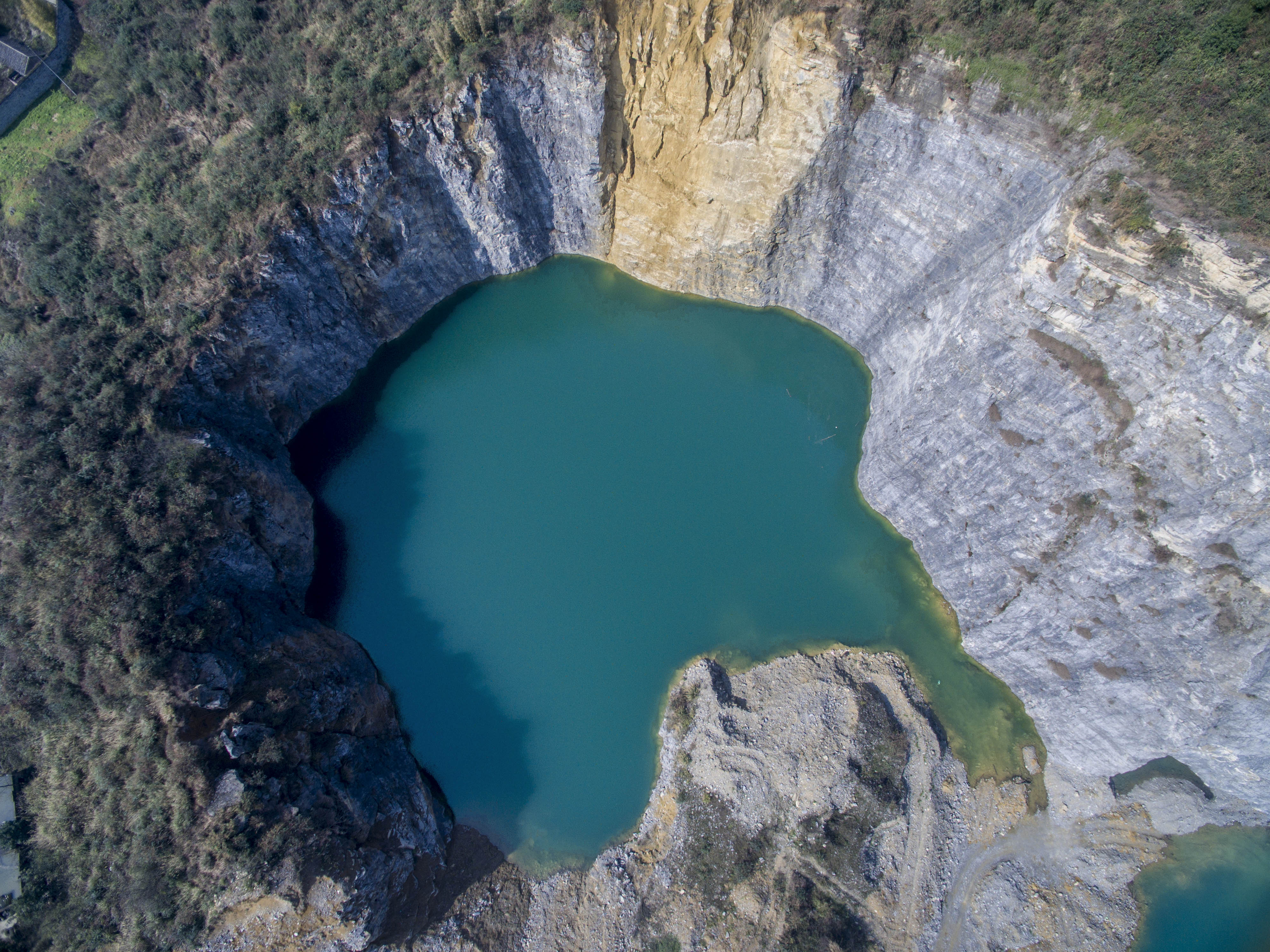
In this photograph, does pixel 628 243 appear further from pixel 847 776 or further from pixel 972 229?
pixel 847 776

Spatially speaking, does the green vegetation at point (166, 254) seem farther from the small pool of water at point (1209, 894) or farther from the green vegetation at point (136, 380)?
the small pool of water at point (1209, 894)

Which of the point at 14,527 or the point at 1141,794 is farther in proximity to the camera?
the point at 1141,794

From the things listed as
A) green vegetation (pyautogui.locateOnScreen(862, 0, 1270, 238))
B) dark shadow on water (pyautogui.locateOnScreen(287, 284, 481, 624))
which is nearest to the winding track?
green vegetation (pyautogui.locateOnScreen(862, 0, 1270, 238))

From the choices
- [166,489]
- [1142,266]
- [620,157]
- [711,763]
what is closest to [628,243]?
[620,157]

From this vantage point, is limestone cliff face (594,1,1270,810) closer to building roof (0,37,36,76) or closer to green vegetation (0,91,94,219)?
green vegetation (0,91,94,219)

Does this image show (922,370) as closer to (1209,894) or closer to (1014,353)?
(1014,353)
